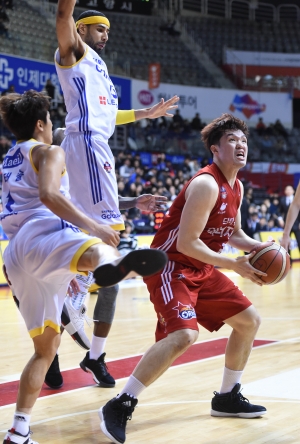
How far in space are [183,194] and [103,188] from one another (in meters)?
0.60

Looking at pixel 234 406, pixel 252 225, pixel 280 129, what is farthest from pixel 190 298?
pixel 280 129

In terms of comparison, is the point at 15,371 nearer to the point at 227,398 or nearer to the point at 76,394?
the point at 76,394

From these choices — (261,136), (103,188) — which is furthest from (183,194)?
(261,136)

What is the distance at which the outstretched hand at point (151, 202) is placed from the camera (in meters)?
4.63

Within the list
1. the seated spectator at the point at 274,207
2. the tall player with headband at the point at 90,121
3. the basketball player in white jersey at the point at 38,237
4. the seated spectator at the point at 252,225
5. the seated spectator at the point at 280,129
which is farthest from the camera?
the seated spectator at the point at 280,129

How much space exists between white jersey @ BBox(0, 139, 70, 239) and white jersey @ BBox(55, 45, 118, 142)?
1017 millimetres

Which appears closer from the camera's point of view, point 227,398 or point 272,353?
point 227,398

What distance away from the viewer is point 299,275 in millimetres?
14445

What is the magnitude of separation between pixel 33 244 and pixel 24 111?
718mm

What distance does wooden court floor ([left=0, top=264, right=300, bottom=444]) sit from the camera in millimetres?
3822

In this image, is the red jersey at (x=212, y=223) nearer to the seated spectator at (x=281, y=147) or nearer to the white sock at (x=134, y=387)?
the white sock at (x=134, y=387)

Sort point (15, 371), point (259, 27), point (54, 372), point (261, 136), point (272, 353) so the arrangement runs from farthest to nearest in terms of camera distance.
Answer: point (259, 27), point (261, 136), point (272, 353), point (15, 371), point (54, 372)

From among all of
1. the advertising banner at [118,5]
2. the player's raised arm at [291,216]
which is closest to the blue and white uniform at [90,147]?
the player's raised arm at [291,216]

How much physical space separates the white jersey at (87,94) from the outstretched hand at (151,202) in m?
0.49
